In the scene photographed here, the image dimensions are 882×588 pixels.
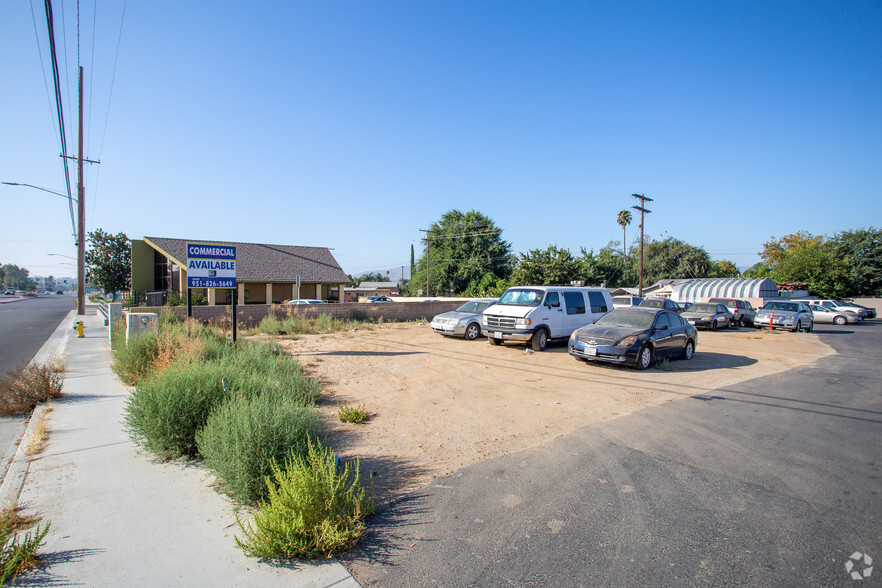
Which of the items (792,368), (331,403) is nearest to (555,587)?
(331,403)

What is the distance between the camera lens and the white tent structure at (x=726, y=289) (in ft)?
138

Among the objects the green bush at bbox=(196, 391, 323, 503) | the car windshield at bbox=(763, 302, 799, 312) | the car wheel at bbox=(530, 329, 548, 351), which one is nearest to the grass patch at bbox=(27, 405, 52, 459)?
the green bush at bbox=(196, 391, 323, 503)

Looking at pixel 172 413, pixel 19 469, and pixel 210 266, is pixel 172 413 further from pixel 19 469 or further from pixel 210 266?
pixel 210 266

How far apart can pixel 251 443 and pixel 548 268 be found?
35.1 meters

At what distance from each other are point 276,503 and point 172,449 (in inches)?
97.5

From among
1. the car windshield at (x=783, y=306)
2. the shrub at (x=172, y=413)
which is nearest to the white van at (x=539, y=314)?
the shrub at (x=172, y=413)

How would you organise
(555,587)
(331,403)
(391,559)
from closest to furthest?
(555,587) < (391,559) < (331,403)

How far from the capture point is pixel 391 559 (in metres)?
3.17

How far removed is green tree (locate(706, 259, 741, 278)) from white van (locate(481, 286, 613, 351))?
210 ft

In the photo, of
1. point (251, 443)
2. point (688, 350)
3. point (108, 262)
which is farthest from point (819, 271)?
point (108, 262)

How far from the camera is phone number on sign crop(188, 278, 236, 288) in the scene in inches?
429

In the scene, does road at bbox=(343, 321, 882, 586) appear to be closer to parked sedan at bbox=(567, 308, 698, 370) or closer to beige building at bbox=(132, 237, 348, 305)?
parked sedan at bbox=(567, 308, 698, 370)

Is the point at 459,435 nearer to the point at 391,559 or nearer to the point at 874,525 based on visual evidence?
the point at 391,559

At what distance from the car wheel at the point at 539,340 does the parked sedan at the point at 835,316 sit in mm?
25930
